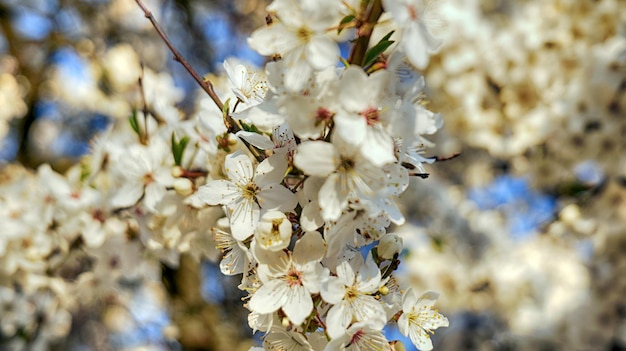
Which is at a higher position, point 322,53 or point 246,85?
point 322,53

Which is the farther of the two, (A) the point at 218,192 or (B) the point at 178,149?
(B) the point at 178,149

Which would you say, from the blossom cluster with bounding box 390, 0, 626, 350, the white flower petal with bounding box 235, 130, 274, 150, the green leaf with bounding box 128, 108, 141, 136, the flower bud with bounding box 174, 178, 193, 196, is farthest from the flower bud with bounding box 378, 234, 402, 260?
the blossom cluster with bounding box 390, 0, 626, 350

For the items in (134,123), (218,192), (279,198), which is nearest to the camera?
(279,198)

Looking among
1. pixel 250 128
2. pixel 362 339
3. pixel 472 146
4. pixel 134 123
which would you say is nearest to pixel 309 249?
pixel 362 339

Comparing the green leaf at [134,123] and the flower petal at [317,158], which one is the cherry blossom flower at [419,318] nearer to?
the flower petal at [317,158]

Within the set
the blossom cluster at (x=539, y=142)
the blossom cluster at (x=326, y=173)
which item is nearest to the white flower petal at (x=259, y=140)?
the blossom cluster at (x=326, y=173)

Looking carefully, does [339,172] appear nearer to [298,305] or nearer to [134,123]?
[298,305]
